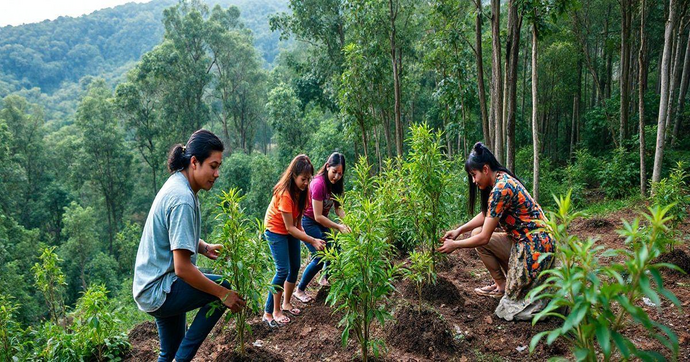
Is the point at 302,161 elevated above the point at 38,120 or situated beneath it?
situated beneath

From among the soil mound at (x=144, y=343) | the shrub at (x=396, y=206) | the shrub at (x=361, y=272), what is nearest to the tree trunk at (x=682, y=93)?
the shrub at (x=396, y=206)

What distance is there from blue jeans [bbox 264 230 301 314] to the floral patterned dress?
1901mm

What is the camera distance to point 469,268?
5.48 metres

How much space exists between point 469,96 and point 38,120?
29.1m

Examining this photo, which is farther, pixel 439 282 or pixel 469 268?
pixel 469 268

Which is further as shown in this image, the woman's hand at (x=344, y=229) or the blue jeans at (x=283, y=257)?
the blue jeans at (x=283, y=257)

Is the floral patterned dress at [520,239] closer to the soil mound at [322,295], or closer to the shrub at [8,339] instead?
the soil mound at [322,295]

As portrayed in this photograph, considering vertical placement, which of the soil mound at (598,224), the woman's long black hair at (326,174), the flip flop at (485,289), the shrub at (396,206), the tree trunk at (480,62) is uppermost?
the tree trunk at (480,62)

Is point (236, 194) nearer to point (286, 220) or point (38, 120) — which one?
point (286, 220)

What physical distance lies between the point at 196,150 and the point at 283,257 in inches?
69.0

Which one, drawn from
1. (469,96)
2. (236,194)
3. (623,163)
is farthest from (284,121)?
(236,194)

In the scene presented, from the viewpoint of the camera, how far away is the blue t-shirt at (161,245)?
2496 millimetres

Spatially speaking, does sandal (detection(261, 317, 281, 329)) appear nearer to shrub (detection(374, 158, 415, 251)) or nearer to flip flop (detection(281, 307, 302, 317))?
Answer: flip flop (detection(281, 307, 302, 317))

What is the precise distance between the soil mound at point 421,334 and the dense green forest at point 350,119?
84cm
